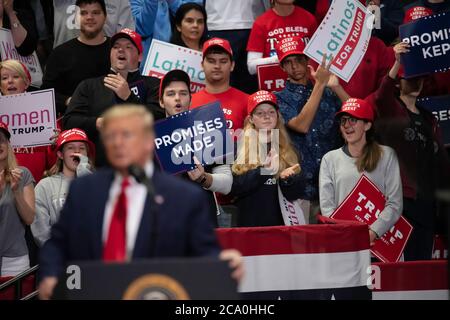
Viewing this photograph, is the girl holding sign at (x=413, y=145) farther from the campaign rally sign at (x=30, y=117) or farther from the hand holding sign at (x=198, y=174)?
the campaign rally sign at (x=30, y=117)

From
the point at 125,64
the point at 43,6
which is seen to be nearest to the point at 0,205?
the point at 125,64

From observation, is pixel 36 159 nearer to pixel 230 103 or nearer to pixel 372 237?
pixel 230 103

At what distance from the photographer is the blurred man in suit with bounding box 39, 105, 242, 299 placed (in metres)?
5.14

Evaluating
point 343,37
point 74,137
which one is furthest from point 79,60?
point 343,37

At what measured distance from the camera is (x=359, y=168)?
31.9 ft

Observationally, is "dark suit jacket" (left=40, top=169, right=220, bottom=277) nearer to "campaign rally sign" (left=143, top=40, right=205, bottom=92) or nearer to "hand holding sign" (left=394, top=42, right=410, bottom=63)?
"hand holding sign" (left=394, top=42, right=410, bottom=63)

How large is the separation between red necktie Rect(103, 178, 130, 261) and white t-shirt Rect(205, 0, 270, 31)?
22.4 ft

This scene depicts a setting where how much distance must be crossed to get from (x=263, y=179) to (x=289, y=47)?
1.70 meters

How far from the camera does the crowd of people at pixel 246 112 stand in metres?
9.43

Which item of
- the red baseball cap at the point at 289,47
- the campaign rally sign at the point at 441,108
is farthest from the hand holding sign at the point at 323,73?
the campaign rally sign at the point at 441,108

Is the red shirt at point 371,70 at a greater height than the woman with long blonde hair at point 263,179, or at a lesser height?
greater

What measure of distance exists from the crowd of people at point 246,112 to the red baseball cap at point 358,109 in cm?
1

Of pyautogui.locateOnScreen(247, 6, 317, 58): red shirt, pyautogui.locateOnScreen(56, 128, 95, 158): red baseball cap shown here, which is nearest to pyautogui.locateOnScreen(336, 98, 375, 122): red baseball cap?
pyautogui.locateOnScreen(247, 6, 317, 58): red shirt
